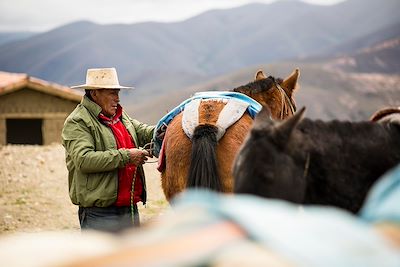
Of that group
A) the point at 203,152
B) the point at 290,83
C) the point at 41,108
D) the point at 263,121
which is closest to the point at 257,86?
the point at 290,83

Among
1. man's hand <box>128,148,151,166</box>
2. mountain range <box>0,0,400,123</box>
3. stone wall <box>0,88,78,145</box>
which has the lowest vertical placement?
stone wall <box>0,88,78,145</box>

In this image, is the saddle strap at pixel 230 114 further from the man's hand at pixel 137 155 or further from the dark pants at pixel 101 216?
the dark pants at pixel 101 216

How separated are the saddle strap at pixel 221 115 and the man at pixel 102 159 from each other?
603 mm

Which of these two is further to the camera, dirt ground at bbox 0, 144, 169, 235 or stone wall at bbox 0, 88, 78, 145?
stone wall at bbox 0, 88, 78, 145

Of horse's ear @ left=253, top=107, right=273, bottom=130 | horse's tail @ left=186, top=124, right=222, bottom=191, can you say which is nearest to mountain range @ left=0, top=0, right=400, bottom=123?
horse's tail @ left=186, top=124, right=222, bottom=191

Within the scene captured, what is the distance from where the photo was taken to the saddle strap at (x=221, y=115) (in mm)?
3824

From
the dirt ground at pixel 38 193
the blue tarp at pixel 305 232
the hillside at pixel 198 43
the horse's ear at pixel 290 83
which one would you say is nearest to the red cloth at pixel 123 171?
the horse's ear at pixel 290 83

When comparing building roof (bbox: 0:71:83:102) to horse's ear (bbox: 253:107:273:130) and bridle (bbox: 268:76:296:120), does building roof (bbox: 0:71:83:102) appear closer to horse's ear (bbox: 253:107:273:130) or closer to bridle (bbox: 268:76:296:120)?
bridle (bbox: 268:76:296:120)

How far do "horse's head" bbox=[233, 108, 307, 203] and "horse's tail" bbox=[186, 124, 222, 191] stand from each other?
1605 mm

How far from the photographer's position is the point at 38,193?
10.7 meters

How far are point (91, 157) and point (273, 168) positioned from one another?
2.51m

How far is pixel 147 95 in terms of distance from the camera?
85.6m

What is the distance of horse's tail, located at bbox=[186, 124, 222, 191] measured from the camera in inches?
143

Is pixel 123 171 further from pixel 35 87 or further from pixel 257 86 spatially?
pixel 35 87
